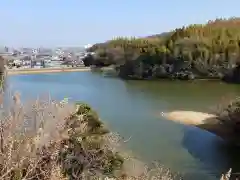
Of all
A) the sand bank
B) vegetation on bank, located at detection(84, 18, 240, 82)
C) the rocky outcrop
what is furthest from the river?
vegetation on bank, located at detection(84, 18, 240, 82)


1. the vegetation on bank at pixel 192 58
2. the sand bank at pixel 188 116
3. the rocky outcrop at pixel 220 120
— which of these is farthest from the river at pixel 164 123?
the vegetation on bank at pixel 192 58

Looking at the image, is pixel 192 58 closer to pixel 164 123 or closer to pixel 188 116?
pixel 188 116

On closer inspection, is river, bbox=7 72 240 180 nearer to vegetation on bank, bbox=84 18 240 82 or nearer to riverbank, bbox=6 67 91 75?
vegetation on bank, bbox=84 18 240 82

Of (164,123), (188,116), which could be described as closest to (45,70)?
(188,116)

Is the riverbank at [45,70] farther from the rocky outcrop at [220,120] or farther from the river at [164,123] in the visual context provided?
the rocky outcrop at [220,120]

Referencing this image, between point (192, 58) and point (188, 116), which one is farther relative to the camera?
point (192, 58)

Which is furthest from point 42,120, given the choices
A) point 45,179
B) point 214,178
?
point 214,178
